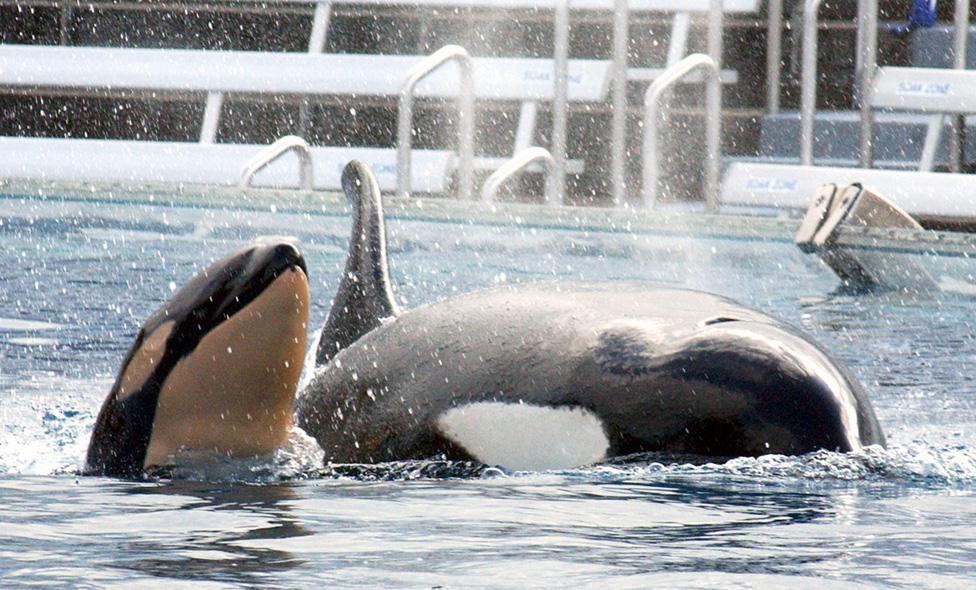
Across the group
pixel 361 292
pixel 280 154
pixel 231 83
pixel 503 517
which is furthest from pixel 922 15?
pixel 503 517

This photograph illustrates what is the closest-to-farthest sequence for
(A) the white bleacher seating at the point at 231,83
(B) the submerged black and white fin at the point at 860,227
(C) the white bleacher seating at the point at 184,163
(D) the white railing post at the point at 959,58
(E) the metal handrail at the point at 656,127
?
(B) the submerged black and white fin at the point at 860,227
(E) the metal handrail at the point at 656,127
(D) the white railing post at the point at 959,58
(C) the white bleacher seating at the point at 184,163
(A) the white bleacher seating at the point at 231,83

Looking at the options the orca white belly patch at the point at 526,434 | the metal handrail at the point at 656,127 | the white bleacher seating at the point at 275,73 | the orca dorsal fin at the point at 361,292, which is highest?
the white bleacher seating at the point at 275,73

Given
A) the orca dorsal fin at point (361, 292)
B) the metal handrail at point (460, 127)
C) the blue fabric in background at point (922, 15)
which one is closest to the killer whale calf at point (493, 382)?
the orca dorsal fin at point (361, 292)

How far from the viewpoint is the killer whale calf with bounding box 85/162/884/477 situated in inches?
133

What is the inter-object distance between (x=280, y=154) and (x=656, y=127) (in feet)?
6.48

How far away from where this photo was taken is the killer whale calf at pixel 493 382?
3375 millimetres

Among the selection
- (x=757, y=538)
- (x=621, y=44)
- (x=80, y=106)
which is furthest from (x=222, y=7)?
(x=757, y=538)

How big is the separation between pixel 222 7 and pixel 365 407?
10.0m

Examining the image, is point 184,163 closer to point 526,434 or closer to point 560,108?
point 560,108

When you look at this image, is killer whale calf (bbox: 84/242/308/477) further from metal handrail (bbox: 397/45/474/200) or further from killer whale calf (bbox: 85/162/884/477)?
metal handrail (bbox: 397/45/474/200)

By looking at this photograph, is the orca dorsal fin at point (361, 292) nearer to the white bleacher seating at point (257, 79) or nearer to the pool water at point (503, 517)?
the pool water at point (503, 517)

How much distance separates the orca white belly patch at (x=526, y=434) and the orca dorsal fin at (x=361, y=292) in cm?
74

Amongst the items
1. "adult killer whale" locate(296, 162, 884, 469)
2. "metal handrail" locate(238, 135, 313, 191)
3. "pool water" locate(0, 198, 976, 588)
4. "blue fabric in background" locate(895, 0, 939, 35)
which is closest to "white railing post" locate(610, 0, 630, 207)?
"metal handrail" locate(238, 135, 313, 191)

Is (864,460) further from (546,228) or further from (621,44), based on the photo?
(621,44)
